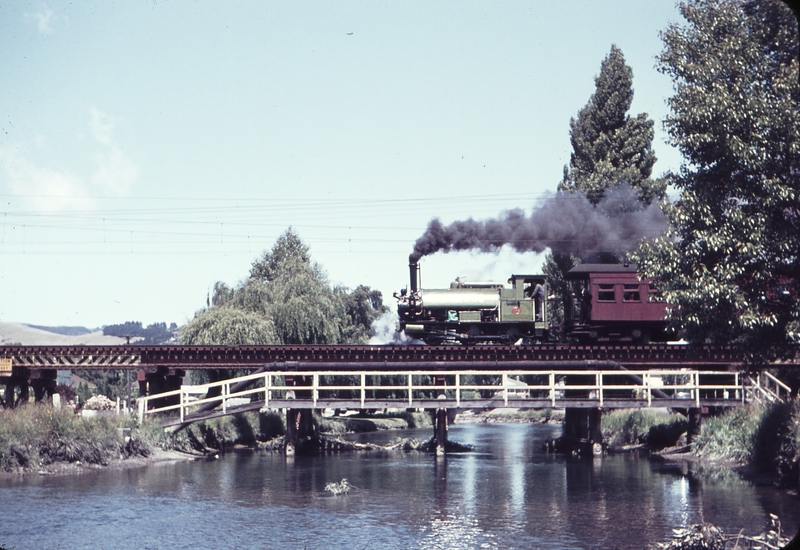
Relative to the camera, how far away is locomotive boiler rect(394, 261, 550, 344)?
3722 cm

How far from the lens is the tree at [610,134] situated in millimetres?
50000

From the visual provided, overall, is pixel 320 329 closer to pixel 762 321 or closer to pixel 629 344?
pixel 629 344

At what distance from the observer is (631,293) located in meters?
36.0

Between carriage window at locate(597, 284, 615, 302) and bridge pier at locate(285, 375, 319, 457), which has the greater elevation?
carriage window at locate(597, 284, 615, 302)

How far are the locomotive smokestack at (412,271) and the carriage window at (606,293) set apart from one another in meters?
8.02

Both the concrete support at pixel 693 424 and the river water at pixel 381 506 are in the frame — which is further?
the concrete support at pixel 693 424

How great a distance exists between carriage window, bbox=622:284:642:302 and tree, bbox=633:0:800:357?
13722mm

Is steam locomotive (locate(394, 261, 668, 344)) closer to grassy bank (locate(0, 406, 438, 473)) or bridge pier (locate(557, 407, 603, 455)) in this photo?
bridge pier (locate(557, 407, 603, 455))

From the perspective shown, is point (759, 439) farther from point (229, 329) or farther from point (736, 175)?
point (229, 329)

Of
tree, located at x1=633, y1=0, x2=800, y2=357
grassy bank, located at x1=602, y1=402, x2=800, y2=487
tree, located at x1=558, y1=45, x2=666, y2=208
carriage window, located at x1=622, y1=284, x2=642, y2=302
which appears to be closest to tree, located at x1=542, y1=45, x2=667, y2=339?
tree, located at x1=558, y1=45, x2=666, y2=208

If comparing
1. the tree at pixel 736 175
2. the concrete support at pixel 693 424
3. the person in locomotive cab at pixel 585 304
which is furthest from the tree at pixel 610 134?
the tree at pixel 736 175

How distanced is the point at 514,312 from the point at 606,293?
402 cm

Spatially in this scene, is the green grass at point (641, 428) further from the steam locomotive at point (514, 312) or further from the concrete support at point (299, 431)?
the concrete support at point (299, 431)

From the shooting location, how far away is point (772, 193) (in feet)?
62.8
